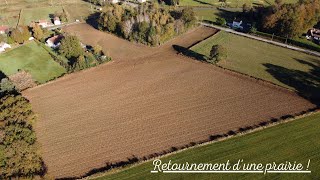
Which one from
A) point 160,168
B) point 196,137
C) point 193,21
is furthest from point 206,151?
point 193,21

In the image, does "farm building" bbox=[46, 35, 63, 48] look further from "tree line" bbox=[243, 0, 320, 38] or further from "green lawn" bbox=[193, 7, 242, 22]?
"tree line" bbox=[243, 0, 320, 38]

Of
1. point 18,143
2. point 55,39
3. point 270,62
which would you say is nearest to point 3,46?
point 55,39

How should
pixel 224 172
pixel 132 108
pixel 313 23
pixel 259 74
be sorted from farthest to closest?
pixel 313 23
pixel 259 74
pixel 132 108
pixel 224 172

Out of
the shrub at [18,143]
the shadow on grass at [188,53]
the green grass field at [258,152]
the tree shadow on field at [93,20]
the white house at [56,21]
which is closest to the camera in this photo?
the shrub at [18,143]

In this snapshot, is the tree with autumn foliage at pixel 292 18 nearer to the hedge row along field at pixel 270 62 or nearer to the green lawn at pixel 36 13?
the hedge row along field at pixel 270 62

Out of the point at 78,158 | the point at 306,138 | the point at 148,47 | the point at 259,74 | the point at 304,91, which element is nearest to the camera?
the point at 78,158

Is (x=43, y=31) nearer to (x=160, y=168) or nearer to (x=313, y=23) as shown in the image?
(x=160, y=168)

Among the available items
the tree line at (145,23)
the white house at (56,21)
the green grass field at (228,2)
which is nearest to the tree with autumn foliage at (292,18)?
the tree line at (145,23)
